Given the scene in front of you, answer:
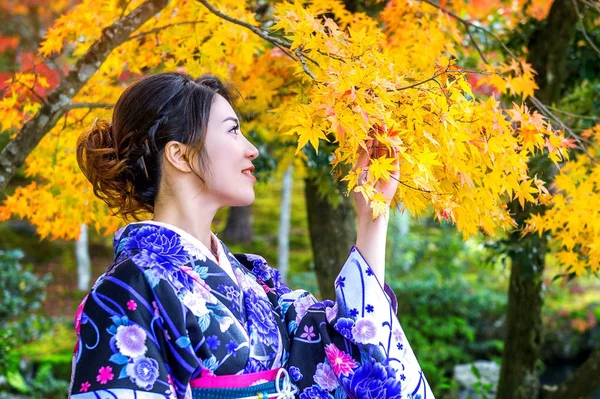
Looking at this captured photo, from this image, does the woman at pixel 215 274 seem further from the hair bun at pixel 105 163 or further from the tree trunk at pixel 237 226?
the tree trunk at pixel 237 226

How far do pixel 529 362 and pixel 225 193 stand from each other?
3041 mm

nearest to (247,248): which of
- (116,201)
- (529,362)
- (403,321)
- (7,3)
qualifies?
(403,321)

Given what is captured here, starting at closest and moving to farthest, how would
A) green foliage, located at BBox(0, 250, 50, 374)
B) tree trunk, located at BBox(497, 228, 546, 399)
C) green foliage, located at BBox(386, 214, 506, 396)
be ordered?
tree trunk, located at BBox(497, 228, 546, 399) → green foliage, located at BBox(0, 250, 50, 374) → green foliage, located at BBox(386, 214, 506, 396)

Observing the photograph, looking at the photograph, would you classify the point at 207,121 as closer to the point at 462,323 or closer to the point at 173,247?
the point at 173,247

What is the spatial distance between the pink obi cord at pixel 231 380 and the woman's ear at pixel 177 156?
0.50 m

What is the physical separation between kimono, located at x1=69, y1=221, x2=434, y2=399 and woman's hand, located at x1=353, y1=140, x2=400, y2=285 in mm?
26

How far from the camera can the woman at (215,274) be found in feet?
4.85

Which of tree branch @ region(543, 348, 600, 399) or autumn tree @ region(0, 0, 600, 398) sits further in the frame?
tree branch @ region(543, 348, 600, 399)

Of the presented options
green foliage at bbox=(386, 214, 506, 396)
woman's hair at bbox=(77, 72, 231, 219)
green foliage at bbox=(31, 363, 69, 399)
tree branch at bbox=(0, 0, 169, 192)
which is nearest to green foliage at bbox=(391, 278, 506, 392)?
green foliage at bbox=(386, 214, 506, 396)

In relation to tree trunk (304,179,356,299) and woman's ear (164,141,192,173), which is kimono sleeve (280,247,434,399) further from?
tree trunk (304,179,356,299)

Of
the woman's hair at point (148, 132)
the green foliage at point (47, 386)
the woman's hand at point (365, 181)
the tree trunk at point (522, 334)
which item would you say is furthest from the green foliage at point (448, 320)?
the woman's hair at point (148, 132)

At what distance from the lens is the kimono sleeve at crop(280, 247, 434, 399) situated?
1.59 metres

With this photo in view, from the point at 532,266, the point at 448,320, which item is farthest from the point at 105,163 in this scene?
the point at 448,320

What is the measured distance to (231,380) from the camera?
4.92 ft
